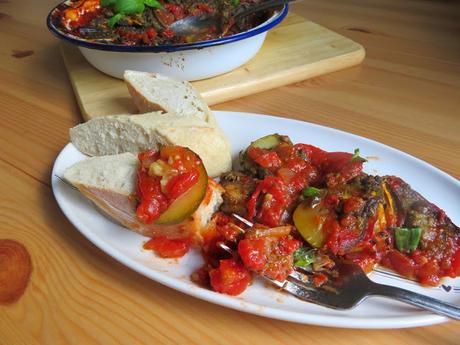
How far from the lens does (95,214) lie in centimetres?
134

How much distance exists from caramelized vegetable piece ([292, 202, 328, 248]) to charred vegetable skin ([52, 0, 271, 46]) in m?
1.23

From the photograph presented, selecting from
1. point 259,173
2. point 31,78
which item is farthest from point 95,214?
point 31,78

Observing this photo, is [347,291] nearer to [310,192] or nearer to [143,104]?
[310,192]

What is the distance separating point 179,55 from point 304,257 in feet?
3.78

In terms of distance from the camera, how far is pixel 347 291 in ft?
3.55

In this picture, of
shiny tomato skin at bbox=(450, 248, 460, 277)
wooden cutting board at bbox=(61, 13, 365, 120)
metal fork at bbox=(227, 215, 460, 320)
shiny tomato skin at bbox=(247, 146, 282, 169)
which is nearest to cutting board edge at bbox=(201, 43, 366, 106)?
wooden cutting board at bbox=(61, 13, 365, 120)

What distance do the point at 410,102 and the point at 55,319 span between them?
1.67 m

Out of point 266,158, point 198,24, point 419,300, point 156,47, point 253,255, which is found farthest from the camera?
point 198,24

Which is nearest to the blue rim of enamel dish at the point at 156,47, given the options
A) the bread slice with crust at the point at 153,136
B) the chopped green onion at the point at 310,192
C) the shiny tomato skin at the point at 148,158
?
the bread slice with crust at the point at 153,136

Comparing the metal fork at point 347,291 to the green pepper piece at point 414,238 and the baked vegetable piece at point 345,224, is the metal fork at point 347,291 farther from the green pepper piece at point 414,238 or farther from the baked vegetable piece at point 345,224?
the green pepper piece at point 414,238

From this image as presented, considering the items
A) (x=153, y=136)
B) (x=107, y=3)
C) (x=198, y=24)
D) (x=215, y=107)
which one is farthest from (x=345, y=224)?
(x=107, y=3)

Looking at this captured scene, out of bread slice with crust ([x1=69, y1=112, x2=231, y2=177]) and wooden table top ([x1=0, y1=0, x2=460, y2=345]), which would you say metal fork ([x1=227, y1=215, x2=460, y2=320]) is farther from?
bread slice with crust ([x1=69, y1=112, x2=231, y2=177])

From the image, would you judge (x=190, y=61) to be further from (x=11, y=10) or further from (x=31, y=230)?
(x=11, y=10)

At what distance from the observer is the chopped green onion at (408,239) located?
3.91ft
